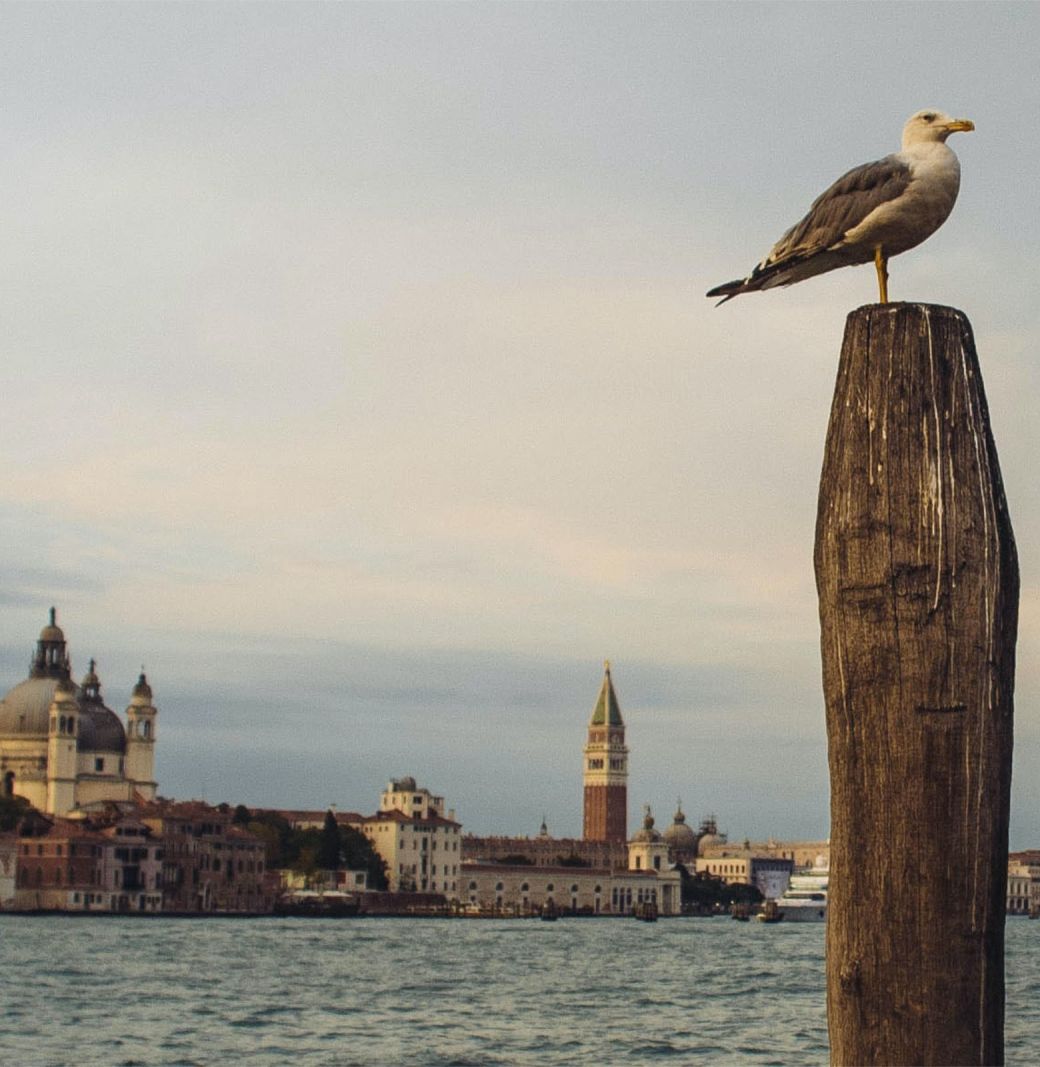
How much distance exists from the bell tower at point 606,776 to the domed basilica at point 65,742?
44.5 m

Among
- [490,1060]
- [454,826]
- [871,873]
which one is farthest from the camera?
[454,826]

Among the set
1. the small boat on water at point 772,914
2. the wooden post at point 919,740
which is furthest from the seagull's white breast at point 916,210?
the small boat on water at point 772,914

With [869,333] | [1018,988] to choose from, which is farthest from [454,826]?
[869,333]

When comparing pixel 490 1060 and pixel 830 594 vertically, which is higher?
pixel 830 594

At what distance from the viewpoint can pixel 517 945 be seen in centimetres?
6153

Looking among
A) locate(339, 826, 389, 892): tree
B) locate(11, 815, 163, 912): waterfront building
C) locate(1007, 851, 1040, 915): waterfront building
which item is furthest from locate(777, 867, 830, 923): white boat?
locate(1007, 851, 1040, 915): waterfront building

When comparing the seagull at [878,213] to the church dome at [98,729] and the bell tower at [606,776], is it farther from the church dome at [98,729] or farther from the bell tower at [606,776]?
the bell tower at [606,776]

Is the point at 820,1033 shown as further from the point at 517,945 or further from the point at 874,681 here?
the point at 517,945

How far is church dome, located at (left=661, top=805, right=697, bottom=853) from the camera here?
145750 millimetres

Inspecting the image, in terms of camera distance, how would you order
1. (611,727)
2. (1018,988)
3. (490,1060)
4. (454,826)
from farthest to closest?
(611,727)
(454,826)
(1018,988)
(490,1060)

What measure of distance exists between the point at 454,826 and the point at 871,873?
104957 millimetres

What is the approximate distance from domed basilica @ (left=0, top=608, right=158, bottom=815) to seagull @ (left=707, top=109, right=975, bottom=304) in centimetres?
9277

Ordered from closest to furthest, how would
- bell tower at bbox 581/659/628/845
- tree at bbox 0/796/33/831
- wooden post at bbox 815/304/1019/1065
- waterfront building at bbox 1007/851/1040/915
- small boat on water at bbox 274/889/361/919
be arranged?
wooden post at bbox 815/304/1019/1065 → tree at bbox 0/796/33/831 → small boat on water at bbox 274/889/361/919 → bell tower at bbox 581/659/628/845 → waterfront building at bbox 1007/851/1040/915

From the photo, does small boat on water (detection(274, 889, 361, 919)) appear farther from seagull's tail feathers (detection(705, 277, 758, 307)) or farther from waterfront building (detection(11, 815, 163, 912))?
seagull's tail feathers (detection(705, 277, 758, 307))
